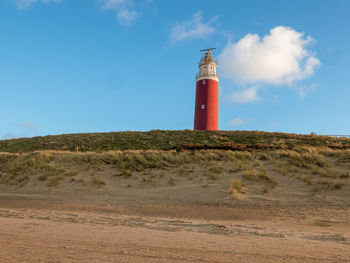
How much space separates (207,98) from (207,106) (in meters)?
1.19

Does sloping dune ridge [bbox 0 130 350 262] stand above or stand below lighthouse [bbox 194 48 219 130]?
below

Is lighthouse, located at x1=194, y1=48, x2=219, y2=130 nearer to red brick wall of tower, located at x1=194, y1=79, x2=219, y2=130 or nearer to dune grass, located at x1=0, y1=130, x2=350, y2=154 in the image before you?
red brick wall of tower, located at x1=194, y1=79, x2=219, y2=130

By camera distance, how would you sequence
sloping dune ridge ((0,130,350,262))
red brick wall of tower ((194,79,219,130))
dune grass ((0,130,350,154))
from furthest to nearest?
red brick wall of tower ((194,79,219,130)) < dune grass ((0,130,350,154)) < sloping dune ridge ((0,130,350,262))

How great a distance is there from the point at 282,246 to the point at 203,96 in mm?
31083

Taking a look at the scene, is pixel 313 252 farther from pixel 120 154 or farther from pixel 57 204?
pixel 120 154

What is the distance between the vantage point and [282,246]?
5105mm

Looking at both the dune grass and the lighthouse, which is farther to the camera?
the lighthouse

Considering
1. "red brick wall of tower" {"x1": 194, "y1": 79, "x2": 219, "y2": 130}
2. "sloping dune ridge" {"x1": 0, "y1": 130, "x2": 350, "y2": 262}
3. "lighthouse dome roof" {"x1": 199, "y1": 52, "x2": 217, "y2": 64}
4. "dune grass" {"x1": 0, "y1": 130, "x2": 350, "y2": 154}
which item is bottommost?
"sloping dune ridge" {"x1": 0, "y1": 130, "x2": 350, "y2": 262}

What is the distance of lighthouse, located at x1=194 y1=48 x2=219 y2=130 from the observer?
34.8 meters

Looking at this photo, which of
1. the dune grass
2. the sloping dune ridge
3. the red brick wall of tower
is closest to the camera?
the sloping dune ridge

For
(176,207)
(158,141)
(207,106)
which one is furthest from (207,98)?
(176,207)

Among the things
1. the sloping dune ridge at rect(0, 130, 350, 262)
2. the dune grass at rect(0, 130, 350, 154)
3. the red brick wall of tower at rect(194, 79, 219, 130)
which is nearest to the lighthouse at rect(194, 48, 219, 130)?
the red brick wall of tower at rect(194, 79, 219, 130)

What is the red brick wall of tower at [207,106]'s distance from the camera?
1367 inches

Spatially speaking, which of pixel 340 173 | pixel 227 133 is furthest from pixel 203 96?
pixel 340 173
